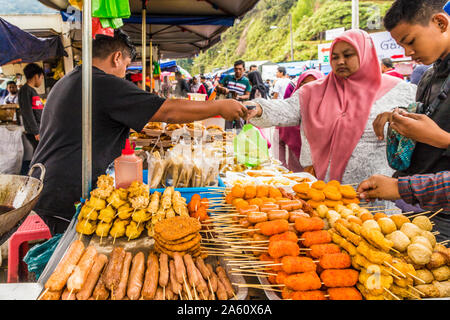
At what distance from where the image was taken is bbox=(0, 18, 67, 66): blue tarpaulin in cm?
701

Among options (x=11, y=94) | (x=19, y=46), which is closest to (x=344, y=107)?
(x=19, y=46)

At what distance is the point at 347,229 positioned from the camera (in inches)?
63.4

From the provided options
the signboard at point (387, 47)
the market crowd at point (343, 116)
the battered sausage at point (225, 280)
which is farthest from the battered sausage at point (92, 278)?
the signboard at point (387, 47)

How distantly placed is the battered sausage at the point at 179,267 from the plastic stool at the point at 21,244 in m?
1.70

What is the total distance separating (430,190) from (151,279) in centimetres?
162

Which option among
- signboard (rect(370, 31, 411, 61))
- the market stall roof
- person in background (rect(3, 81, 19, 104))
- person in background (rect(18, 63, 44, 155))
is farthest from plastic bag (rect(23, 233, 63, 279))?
signboard (rect(370, 31, 411, 61))

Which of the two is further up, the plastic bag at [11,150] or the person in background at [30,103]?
the person in background at [30,103]

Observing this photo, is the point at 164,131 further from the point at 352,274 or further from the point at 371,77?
the point at 352,274

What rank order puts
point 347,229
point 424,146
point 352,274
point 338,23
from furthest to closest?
point 338,23 → point 424,146 → point 347,229 → point 352,274

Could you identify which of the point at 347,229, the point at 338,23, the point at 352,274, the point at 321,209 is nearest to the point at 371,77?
the point at 321,209

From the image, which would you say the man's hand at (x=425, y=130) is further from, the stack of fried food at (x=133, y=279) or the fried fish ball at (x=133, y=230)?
the fried fish ball at (x=133, y=230)

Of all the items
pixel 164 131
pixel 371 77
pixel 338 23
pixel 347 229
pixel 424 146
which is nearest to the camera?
pixel 347 229

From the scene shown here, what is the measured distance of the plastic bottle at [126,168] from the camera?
2.16m
